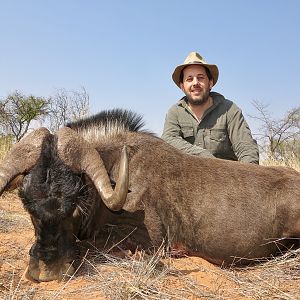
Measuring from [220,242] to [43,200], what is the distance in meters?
1.87

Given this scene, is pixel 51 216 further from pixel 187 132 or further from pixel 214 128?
pixel 214 128

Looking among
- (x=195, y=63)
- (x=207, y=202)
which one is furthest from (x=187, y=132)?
(x=207, y=202)

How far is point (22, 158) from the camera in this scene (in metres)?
3.81

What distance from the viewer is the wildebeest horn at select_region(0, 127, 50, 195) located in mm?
3766

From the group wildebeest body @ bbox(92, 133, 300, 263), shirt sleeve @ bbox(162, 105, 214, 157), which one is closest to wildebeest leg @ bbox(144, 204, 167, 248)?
wildebeest body @ bbox(92, 133, 300, 263)

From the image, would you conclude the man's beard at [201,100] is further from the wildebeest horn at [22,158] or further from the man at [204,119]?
the wildebeest horn at [22,158]

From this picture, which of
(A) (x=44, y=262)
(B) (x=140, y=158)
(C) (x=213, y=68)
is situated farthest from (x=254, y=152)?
(A) (x=44, y=262)

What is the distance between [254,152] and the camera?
6.41 m

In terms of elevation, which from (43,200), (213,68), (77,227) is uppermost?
(213,68)

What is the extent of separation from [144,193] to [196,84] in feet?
9.28

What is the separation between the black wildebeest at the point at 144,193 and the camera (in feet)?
11.8

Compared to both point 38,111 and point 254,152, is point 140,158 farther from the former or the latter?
point 38,111

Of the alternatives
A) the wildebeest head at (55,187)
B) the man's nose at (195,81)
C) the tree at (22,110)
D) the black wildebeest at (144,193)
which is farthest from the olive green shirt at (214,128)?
the tree at (22,110)

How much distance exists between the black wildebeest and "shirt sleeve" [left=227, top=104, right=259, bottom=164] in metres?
1.43
